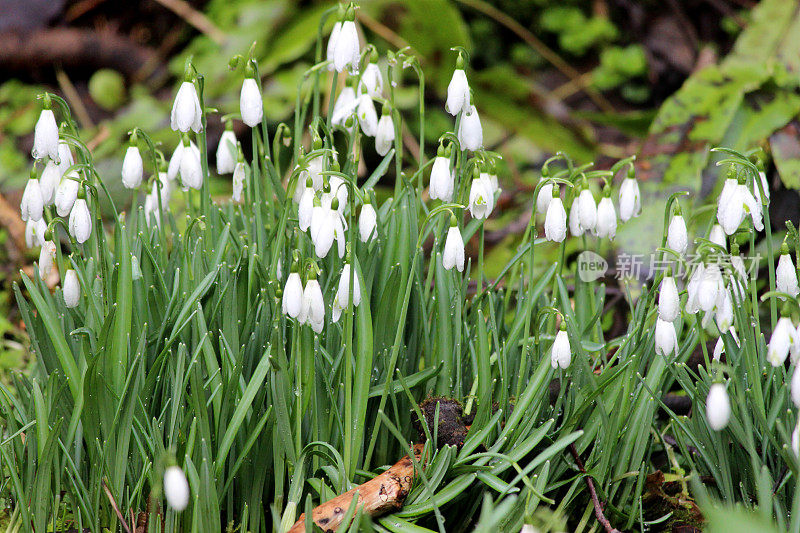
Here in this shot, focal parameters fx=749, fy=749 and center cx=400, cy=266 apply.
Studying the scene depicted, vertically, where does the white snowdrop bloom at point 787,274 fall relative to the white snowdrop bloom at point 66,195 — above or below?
below

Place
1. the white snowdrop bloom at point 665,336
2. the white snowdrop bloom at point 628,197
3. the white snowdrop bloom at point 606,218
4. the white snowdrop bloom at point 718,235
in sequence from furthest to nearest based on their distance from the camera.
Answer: the white snowdrop bloom at point 628,197
the white snowdrop bloom at point 606,218
the white snowdrop bloom at point 718,235
the white snowdrop bloom at point 665,336

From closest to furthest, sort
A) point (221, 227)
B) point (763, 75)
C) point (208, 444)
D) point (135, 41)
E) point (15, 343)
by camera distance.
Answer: point (208, 444), point (221, 227), point (15, 343), point (763, 75), point (135, 41)

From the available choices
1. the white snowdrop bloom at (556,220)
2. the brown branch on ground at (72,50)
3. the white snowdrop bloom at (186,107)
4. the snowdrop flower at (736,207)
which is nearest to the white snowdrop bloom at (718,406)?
the snowdrop flower at (736,207)

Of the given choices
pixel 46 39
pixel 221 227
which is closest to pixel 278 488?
pixel 221 227

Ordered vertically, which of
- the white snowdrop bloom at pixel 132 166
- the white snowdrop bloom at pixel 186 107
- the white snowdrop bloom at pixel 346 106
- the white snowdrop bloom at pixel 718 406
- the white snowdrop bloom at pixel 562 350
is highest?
the white snowdrop bloom at pixel 346 106

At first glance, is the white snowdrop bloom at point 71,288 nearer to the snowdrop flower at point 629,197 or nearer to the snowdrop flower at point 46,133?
the snowdrop flower at point 46,133

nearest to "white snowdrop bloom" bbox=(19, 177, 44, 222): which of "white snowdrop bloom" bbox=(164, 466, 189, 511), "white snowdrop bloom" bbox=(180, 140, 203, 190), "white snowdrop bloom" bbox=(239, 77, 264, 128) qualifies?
"white snowdrop bloom" bbox=(180, 140, 203, 190)

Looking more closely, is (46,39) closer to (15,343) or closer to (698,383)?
(15,343)
